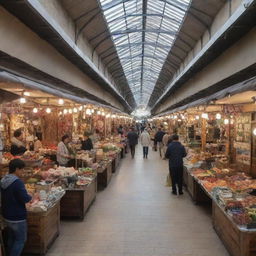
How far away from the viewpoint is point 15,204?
4566mm

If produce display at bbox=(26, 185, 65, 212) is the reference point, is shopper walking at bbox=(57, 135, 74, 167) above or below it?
above

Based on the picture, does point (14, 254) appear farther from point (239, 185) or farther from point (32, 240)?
point (239, 185)

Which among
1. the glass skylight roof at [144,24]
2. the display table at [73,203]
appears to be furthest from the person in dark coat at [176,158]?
the glass skylight roof at [144,24]

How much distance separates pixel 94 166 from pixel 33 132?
5641 millimetres

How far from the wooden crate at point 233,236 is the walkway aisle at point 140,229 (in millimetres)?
228

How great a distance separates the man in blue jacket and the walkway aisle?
0.97 m

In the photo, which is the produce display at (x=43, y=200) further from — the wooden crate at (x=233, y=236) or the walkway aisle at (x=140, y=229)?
the wooden crate at (x=233, y=236)

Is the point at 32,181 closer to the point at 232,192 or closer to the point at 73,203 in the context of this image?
the point at 73,203

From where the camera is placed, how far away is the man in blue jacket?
455cm

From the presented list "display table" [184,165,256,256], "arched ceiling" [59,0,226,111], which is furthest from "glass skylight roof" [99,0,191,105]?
"display table" [184,165,256,256]

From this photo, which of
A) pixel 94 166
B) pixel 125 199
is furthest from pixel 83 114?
pixel 125 199

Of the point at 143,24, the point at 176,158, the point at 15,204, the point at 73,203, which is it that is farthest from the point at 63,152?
the point at 143,24

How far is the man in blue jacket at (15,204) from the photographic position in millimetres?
4551

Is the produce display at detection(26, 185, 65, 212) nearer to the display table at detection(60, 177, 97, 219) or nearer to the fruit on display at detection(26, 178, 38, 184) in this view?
the display table at detection(60, 177, 97, 219)
